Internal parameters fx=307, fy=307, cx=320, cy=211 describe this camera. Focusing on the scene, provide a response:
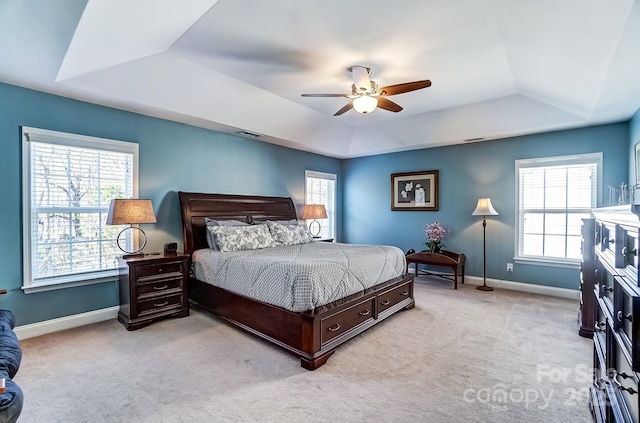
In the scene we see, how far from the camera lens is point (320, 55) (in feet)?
10.4

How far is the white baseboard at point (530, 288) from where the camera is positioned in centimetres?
450

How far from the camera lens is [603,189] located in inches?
167

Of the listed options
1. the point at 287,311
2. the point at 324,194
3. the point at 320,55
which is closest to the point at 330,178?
the point at 324,194

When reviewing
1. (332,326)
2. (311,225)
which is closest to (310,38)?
(332,326)

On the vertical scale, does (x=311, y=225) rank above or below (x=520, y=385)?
above

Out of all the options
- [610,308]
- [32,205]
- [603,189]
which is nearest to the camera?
[610,308]

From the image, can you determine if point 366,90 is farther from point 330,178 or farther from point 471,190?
point 330,178

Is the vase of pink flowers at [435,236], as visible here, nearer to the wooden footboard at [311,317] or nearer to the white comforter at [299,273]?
the white comforter at [299,273]

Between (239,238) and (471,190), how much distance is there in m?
4.08

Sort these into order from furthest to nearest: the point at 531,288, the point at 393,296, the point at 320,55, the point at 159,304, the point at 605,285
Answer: the point at 531,288, the point at 393,296, the point at 159,304, the point at 320,55, the point at 605,285

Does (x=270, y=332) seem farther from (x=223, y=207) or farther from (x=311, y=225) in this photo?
(x=311, y=225)

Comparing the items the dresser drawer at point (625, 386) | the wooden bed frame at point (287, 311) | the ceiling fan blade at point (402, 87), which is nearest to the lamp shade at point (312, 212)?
the wooden bed frame at point (287, 311)

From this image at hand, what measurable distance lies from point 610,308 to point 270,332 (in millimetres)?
2428

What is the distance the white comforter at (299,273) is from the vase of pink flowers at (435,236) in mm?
1736
